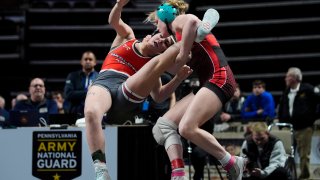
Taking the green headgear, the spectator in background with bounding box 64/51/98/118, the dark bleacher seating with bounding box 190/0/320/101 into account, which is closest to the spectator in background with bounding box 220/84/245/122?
the spectator in background with bounding box 64/51/98/118

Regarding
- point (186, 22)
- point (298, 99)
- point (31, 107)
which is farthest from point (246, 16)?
point (186, 22)

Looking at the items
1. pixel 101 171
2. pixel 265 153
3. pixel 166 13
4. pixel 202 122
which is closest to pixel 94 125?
pixel 101 171

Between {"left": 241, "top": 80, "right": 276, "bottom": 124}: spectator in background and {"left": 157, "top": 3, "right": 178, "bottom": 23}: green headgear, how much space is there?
4741mm

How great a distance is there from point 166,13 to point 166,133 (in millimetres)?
939

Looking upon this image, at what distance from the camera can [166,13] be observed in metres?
5.28

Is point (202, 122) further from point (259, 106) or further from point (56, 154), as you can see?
point (259, 106)

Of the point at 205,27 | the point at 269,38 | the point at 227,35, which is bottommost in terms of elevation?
the point at 205,27

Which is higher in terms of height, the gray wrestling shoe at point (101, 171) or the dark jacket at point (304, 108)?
the dark jacket at point (304, 108)

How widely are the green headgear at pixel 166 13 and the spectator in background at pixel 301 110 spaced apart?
14.6 feet

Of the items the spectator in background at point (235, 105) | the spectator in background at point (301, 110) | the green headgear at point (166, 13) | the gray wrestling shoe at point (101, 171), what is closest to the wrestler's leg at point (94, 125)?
the gray wrestling shoe at point (101, 171)

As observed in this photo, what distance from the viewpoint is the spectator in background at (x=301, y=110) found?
9484mm

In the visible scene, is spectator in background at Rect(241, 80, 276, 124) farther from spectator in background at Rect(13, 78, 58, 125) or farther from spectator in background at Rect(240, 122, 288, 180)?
spectator in background at Rect(13, 78, 58, 125)

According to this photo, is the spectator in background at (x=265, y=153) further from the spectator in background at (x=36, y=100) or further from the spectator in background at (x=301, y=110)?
the spectator in background at (x=36, y=100)

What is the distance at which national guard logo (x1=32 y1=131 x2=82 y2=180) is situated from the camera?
6160 mm
